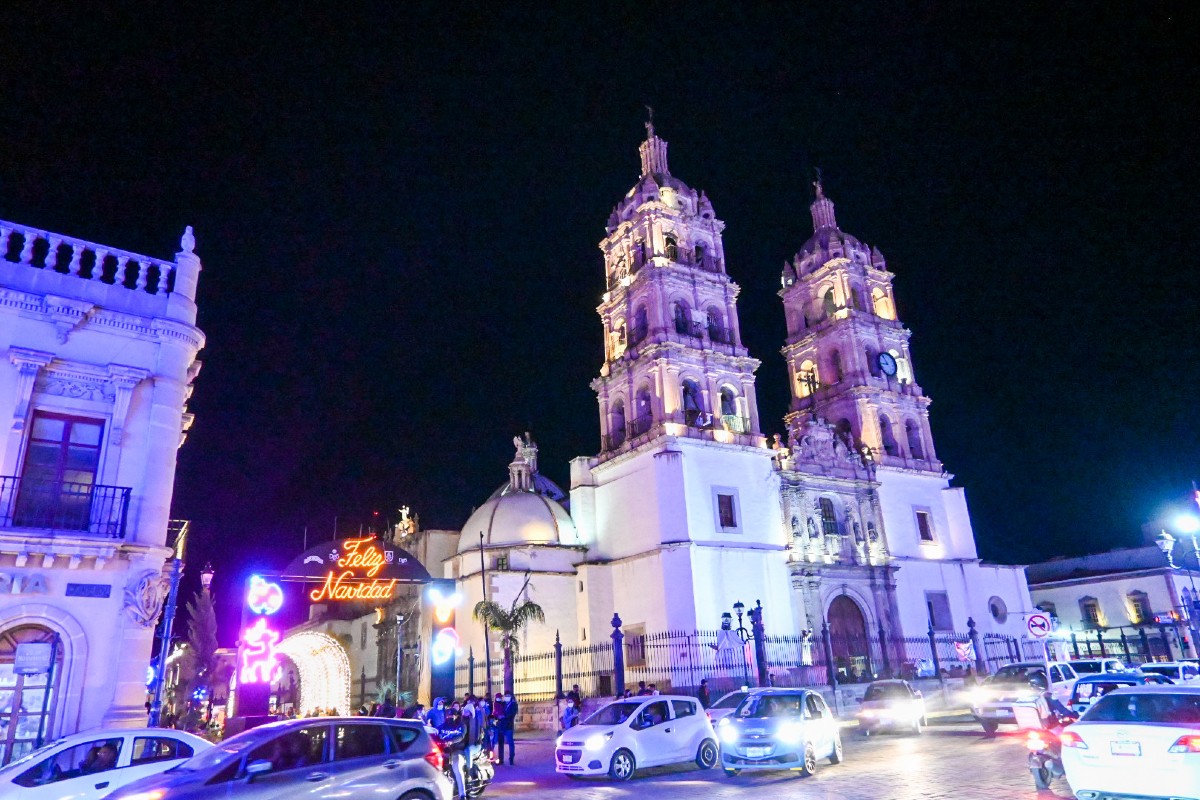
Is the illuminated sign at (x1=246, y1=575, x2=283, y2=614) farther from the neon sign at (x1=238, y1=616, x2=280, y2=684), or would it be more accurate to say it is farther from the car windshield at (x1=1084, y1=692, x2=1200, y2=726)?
the car windshield at (x1=1084, y1=692, x2=1200, y2=726)

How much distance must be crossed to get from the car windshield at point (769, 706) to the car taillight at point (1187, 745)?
704 centimetres

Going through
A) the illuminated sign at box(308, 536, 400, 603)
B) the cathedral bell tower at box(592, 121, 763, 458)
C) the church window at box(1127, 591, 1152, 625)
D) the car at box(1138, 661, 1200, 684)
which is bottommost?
the car at box(1138, 661, 1200, 684)

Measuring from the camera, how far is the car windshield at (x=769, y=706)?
48.6 feet

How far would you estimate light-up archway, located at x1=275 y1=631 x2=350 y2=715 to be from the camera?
164 ft

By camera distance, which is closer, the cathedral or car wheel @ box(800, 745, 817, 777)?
car wheel @ box(800, 745, 817, 777)

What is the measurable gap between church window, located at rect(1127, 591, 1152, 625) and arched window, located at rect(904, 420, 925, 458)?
2040 centimetres

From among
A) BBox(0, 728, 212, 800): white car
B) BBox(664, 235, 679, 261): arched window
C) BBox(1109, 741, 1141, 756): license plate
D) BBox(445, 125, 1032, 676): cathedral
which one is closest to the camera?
BBox(1109, 741, 1141, 756): license plate

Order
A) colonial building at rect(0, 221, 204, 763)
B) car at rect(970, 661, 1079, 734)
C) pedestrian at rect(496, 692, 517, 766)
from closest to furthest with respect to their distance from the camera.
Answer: colonial building at rect(0, 221, 204, 763), pedestrian at rect(496, 692, 517, 766), car at rect(970, 661, 1079, 734)

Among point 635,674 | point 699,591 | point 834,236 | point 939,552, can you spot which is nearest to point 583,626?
point 635,674

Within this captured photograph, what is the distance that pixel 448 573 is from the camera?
140 feet

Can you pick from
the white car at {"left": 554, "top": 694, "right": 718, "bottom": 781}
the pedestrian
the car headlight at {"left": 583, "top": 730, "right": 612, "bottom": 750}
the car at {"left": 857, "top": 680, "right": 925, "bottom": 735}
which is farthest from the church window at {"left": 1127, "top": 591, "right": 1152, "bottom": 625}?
the car headlight at {"left": 583, "top": 730, "right": 612, "bottom": 750}

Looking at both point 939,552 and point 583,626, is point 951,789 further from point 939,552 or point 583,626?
point 939,552

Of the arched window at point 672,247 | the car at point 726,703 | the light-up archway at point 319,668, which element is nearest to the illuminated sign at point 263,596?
the car at point 726,703

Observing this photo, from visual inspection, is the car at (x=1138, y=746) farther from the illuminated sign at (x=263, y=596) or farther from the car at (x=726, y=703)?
the illuminated sign at (x=263, y=596)
